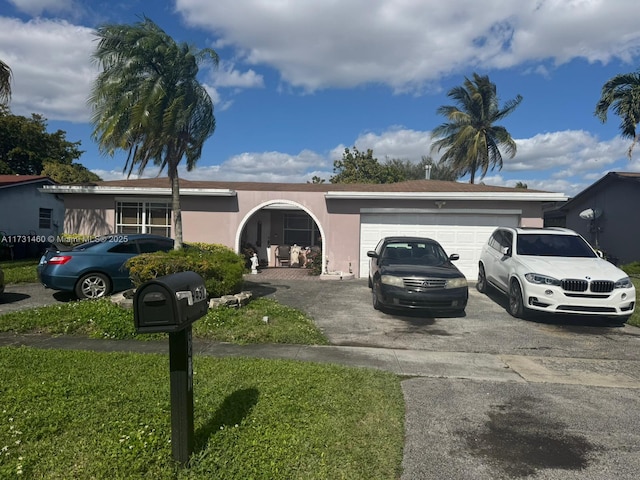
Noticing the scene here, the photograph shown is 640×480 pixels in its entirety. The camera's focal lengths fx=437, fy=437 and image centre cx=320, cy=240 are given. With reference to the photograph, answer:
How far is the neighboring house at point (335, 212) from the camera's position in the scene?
13852 mm

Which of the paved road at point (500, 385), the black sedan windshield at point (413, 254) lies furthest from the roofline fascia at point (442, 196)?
the paved road at point (500, 385)

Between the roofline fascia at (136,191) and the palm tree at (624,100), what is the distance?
16183 millimetres

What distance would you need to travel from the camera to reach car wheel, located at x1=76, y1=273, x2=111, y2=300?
364 inches

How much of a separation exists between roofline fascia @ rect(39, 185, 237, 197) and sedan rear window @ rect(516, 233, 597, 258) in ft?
29.8

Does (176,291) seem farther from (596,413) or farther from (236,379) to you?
(596,413)

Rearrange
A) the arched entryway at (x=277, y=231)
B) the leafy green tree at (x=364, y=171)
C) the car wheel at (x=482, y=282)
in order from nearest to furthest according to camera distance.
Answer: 1. the car wheel at (x=482, y=282)
2. the arched entryway at (x=277, y=231)
3. the leafy green tree at (x=364, y=171)

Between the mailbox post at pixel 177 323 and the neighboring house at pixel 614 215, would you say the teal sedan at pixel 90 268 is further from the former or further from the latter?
the neighboring house at pixel 614 215

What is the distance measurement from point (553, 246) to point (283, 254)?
10.7m

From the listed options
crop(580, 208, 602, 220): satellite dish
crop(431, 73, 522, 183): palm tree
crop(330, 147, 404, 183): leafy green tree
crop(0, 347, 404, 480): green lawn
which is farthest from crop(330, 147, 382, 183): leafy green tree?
crop(0, 347, 404, 480): green lawn

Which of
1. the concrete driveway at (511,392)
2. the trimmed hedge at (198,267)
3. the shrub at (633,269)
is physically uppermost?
the trimmed hedge at (198,267)

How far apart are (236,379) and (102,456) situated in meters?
1.68

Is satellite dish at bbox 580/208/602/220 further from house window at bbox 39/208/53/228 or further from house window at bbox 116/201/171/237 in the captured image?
house window at bbox 39/208/53/228

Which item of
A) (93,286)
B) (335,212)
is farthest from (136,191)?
(335,212)

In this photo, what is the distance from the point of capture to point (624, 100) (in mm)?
18391
